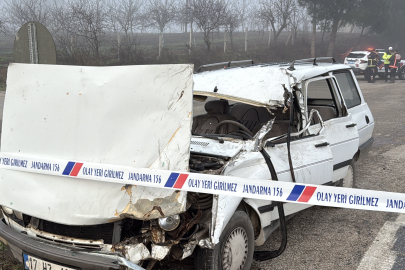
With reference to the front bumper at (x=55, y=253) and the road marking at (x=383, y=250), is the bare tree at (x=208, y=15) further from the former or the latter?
the front bumper at (x=55, y=253)

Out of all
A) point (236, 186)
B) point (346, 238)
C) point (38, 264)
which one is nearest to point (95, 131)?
point (38, 264)

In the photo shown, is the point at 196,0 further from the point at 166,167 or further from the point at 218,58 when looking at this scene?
the point at 166,167

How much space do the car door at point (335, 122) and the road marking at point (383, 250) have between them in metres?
0.74

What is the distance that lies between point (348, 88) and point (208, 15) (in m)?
24.4

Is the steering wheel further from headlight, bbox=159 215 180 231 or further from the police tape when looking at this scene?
headlight, bbox=159 215 180 231

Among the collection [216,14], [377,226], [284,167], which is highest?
[216,14]

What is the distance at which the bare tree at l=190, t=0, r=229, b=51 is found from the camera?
28.2 metres

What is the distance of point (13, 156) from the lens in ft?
10.8

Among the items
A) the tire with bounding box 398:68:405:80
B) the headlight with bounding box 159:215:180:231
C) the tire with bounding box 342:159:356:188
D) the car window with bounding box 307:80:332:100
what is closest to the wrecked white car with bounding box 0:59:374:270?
the headlight with bounding box 159:215:180:231

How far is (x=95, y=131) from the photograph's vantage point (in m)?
3.11

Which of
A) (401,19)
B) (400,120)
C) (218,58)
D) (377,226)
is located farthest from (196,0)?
(377,226)

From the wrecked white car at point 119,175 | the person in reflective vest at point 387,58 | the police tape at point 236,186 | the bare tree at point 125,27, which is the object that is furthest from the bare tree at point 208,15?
the police tape at point 236,186

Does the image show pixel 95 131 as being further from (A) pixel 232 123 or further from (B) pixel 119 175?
(A) pixel 232 123

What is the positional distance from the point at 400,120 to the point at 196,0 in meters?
23.5
